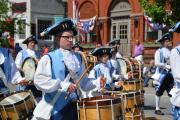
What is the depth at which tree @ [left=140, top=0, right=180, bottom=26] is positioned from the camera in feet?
54.0

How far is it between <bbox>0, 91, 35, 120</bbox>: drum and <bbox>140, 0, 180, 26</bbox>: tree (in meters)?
10.8

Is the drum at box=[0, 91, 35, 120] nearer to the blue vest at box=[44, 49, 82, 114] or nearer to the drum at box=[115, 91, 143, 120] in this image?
the blue vest at box=[44, 49, 82, 114]

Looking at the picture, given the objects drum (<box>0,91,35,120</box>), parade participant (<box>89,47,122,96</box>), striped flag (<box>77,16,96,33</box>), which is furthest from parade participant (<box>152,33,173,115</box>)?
striped flag (<box>77,16,96,33</box>)

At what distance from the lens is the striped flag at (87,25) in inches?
1181

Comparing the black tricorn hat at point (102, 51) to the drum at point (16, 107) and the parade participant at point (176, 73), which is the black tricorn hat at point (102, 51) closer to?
the drum at point (16, 107)

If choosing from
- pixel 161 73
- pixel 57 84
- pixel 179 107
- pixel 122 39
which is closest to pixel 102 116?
pixel 57 84

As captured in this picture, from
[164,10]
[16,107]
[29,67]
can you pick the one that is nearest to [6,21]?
[164,10]

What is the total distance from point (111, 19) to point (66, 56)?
2393 cm

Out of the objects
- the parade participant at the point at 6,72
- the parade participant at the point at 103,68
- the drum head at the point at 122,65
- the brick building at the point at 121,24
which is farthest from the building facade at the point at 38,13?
the parade participant at the point at 6,72

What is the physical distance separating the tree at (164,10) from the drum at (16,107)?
10793 mm

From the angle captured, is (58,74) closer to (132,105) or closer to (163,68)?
(132,105)

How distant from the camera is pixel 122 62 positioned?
1280 cm

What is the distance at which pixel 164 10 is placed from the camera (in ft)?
54.4

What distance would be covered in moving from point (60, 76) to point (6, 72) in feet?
5.24
